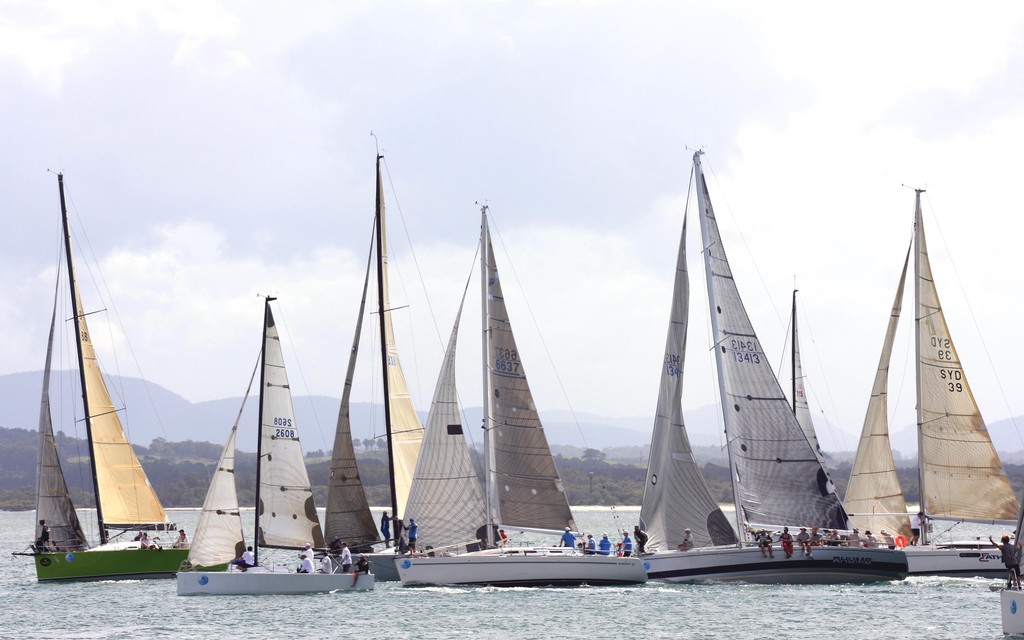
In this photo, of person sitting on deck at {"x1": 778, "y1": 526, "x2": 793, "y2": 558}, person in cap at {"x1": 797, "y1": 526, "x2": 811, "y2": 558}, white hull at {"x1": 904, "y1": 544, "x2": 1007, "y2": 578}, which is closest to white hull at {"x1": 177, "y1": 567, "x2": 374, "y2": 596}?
person sitting on deck at {"x1": 778, "y1": 526, "x2": 793, "y2": 558}

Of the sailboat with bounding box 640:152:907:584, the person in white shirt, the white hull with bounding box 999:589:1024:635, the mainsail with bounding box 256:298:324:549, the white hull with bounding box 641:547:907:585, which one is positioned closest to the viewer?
the white hull with bounding box 999:589:1024:635

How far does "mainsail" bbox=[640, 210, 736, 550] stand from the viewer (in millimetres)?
42469

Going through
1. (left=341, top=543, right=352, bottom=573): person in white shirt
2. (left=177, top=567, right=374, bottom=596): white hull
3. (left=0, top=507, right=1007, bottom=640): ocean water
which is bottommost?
(left=0, top=507, right=1007, bottom=640): ocean water

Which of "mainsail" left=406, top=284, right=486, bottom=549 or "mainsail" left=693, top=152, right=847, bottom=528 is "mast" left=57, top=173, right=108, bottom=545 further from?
"mainsail" left=693, top=152, right=847, bottom=528

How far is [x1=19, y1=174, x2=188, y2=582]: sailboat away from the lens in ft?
162

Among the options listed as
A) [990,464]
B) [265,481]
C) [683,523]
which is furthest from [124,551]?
[990,464]

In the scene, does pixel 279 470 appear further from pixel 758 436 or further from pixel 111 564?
pixel 758 436

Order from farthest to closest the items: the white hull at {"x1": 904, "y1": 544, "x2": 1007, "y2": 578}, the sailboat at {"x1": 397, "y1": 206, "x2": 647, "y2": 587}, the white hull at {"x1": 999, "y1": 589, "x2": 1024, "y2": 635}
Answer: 1. the white hull at {"x1": 904, "y1": 544, "x2": 1007, "y2": 578}
2. the sailboat at {"x1": 397, "y1": 206, "x2": 647, "y2": 587}
3. the white hull at {"x1": 999, "y1": 589, "x2": 1024, "y2": 635}

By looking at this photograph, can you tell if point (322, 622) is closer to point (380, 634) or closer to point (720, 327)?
point (380, 634)

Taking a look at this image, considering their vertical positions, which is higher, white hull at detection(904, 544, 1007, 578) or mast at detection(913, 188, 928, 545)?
mast at detection(913, 188, 928, 545)

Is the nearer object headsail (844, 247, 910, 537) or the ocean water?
the ocean water

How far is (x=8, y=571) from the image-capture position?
60.9 metres

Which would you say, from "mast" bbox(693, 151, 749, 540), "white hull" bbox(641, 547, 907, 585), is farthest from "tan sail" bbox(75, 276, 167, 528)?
"mast" bbox(693, 151, 749, 540)

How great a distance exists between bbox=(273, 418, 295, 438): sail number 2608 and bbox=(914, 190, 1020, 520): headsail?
69.6ft
